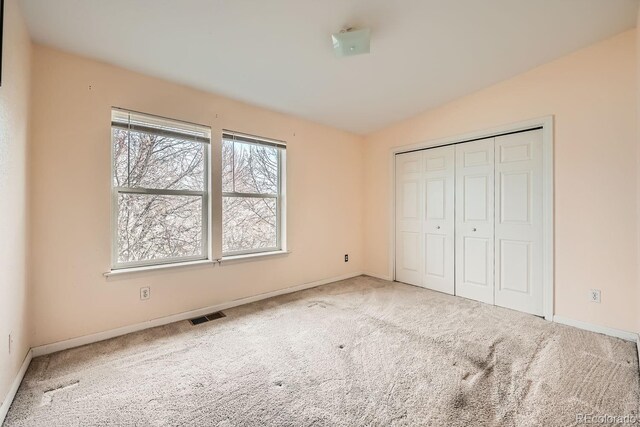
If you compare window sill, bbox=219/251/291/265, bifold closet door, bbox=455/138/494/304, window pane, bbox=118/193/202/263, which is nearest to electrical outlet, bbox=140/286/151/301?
window pane, bbox=118/193/202/263

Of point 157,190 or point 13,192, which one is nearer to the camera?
point 13,192

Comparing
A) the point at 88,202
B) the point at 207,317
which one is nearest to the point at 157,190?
the point at 88,202

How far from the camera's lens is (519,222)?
305 cm

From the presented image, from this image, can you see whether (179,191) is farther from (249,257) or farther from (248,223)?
(249,257)

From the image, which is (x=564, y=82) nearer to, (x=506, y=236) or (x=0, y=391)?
(x=506, y=236)

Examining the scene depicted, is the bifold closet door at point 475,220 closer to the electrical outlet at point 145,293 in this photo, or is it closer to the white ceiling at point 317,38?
the white ceiling at point 317,38

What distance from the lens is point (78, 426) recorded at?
1.45m

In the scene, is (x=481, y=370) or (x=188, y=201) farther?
(x=188, y=201)

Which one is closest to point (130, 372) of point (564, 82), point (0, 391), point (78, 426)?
point (78, 426)

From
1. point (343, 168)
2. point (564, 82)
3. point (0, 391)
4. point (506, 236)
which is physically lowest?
point (0, 391)

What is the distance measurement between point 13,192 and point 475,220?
4075mm

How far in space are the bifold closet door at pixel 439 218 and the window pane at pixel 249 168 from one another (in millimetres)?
2056

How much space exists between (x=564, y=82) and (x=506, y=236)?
159 centimetres

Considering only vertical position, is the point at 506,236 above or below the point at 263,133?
below
